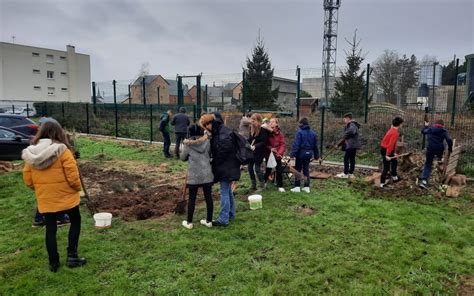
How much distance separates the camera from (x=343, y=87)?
1290cm

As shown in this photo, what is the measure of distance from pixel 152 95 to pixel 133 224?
582 inches

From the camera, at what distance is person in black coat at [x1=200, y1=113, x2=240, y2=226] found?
5.21 meters

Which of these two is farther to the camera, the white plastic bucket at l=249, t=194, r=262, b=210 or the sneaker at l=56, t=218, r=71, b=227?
the white plastic bucket at l=249, t=194, r=262, b=210

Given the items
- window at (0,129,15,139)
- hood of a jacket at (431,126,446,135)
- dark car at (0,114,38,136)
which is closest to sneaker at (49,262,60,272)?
hood of a jacket at (431,126,446,135)

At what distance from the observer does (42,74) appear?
2056 inches

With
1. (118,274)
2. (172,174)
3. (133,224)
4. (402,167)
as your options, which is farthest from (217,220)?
(402,167)

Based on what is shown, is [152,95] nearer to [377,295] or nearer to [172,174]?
[172,174]

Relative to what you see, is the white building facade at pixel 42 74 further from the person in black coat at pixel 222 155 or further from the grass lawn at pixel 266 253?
the person in black coat at pixel 222 155

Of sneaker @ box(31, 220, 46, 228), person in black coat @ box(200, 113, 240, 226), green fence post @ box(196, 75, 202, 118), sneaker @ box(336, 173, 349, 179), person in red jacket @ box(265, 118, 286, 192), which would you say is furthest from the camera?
green fence post @ box(196, 75, 202, 118)

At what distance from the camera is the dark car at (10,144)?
10.9 meters

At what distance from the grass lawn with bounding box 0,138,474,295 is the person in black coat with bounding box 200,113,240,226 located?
16.9 inches

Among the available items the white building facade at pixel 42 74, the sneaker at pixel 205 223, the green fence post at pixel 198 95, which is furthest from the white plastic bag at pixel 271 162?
the white building facade at pixel 42 74

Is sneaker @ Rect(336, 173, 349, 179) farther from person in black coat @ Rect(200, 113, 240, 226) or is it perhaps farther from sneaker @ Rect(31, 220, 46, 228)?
sneaker @ Rect(31, 220, 46, 228)

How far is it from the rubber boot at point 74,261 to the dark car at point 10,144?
333 inches
